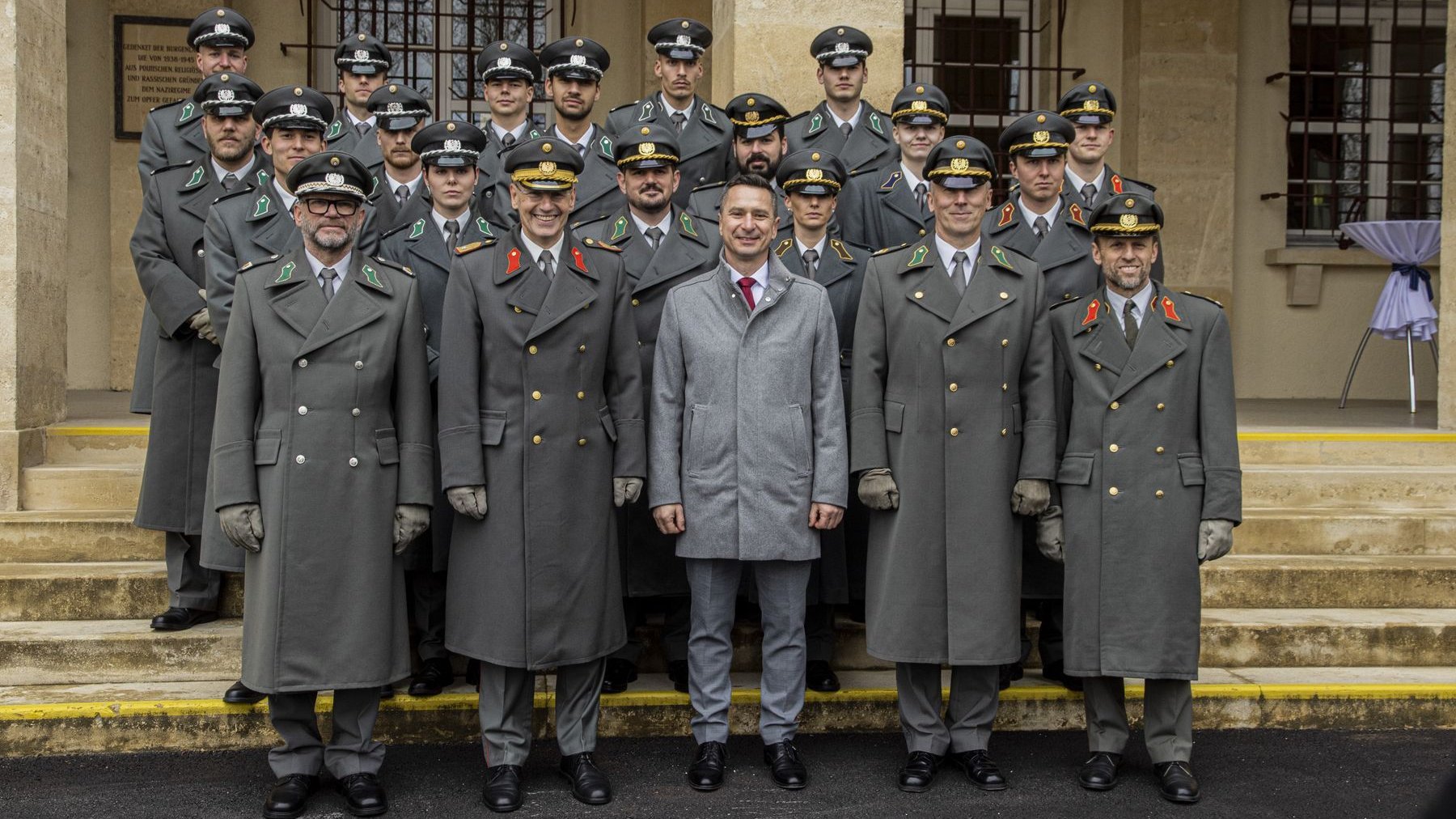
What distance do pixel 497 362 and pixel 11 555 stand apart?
8.96ft

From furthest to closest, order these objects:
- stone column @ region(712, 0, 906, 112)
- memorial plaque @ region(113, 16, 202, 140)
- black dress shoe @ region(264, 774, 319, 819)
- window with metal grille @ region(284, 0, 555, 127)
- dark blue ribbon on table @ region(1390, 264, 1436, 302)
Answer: window with metal grille @ region(284, 0, 555, 127)
memorial plaque @ region(113, 16, 202, 140)
dark blue ribbon on table @ region(1390, 264, 1436, 302)
stone column @ region(712, 0, 906, 112)
black dress shoe @ region(264, 774, 319, 819)

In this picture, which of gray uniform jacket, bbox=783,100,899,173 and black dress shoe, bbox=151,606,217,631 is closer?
black dress shoe, bbox=151,606,217,631

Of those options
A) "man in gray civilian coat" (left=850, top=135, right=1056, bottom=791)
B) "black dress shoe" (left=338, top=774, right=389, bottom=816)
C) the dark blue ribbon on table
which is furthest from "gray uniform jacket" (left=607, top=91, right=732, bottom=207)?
the dark blue ribbon on table

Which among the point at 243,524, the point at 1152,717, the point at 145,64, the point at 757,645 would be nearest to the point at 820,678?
the point at 757,645

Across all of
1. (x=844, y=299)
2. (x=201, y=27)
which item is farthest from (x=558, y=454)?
(x=201, y=27)

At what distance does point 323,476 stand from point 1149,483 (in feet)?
8.34

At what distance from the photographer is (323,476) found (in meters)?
4.39

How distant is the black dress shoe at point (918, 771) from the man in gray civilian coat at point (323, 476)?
1600 mm

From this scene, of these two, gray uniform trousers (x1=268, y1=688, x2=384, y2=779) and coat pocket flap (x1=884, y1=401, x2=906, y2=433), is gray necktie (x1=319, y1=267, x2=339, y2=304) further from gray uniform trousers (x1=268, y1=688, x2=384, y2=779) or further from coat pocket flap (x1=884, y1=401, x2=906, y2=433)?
coat pocket flap (x1=884, y1=401, x2=906, y2=433)

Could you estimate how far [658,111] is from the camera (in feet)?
20.9

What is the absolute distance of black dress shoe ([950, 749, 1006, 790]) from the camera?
4645 millimetres

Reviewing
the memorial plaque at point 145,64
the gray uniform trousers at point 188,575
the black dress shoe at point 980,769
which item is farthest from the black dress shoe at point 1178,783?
the memorial plaque at point 145,64

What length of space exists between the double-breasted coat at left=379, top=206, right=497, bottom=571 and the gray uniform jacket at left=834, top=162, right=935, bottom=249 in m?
1.50

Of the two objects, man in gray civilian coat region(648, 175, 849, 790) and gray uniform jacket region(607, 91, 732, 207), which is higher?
gray uniform jacket region(607, 91, 732, 207)
